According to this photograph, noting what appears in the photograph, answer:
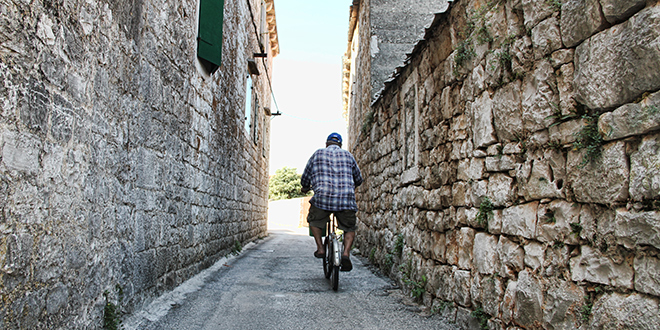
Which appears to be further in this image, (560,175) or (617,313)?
(560,175)

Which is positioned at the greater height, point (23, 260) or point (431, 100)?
point (431, 100)

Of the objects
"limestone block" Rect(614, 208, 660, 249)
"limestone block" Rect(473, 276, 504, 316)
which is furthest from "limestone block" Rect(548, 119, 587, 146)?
"limestone block" Rect(473, 276, 504, 316)

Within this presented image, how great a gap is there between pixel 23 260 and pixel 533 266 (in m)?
2.30

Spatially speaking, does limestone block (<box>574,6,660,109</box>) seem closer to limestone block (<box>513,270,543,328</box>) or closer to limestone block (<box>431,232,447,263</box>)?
limestone block (<box>513,270,543,328</box>)

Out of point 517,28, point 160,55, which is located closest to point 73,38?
point 160,55

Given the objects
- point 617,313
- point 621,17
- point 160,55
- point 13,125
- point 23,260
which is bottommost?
point 617,313

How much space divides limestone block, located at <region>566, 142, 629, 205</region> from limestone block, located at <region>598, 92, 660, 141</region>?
0.17 feet

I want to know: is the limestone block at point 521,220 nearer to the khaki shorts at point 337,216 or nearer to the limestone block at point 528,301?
the limestone block at point 528,301

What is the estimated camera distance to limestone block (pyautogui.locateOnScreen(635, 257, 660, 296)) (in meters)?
1.50

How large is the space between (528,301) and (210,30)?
4.41 metres

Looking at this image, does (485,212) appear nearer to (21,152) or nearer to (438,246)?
(438,246)

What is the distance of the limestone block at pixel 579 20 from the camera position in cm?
180

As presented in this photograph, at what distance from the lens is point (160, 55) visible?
3607 millimetres

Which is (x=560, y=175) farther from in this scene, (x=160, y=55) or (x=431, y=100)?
(x=160, y=55)
